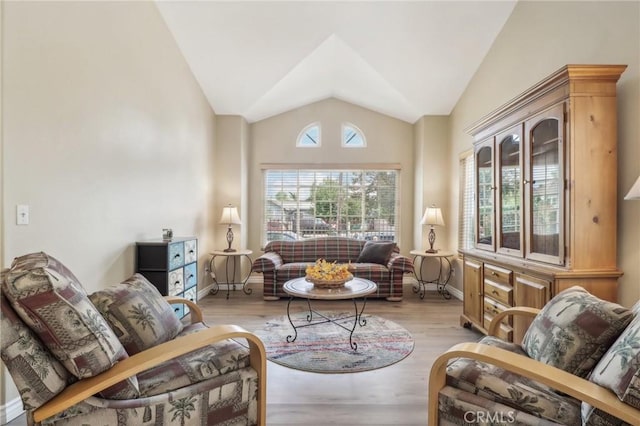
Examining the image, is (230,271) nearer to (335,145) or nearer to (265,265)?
(265,265)

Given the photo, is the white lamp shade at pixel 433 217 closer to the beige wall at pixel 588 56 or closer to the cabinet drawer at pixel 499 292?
the beige wall at pixel 588 56

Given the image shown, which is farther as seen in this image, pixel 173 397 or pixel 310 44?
pixel 310 44

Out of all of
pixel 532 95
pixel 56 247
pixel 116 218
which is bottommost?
pixel 56 247

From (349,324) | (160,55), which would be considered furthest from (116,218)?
(349,324)

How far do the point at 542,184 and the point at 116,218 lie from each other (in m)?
3.45

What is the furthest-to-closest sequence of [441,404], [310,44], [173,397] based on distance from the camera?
1. [310,44]
2. [441,404]
3. [173,397]

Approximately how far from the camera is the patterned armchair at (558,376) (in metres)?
1.22

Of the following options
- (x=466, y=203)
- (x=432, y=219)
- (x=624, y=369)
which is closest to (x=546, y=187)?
(x=624, y=369)

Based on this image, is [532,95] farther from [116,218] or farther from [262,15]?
[116,218]

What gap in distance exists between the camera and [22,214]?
2043 millimetres

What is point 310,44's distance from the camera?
4.04 meters

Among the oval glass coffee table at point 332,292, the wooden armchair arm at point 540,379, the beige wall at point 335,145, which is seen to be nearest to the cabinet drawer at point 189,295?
the oval glass coffee table at point 332,292

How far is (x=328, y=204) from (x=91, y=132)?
3818 millimetres

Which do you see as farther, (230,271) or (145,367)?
(230,271)
